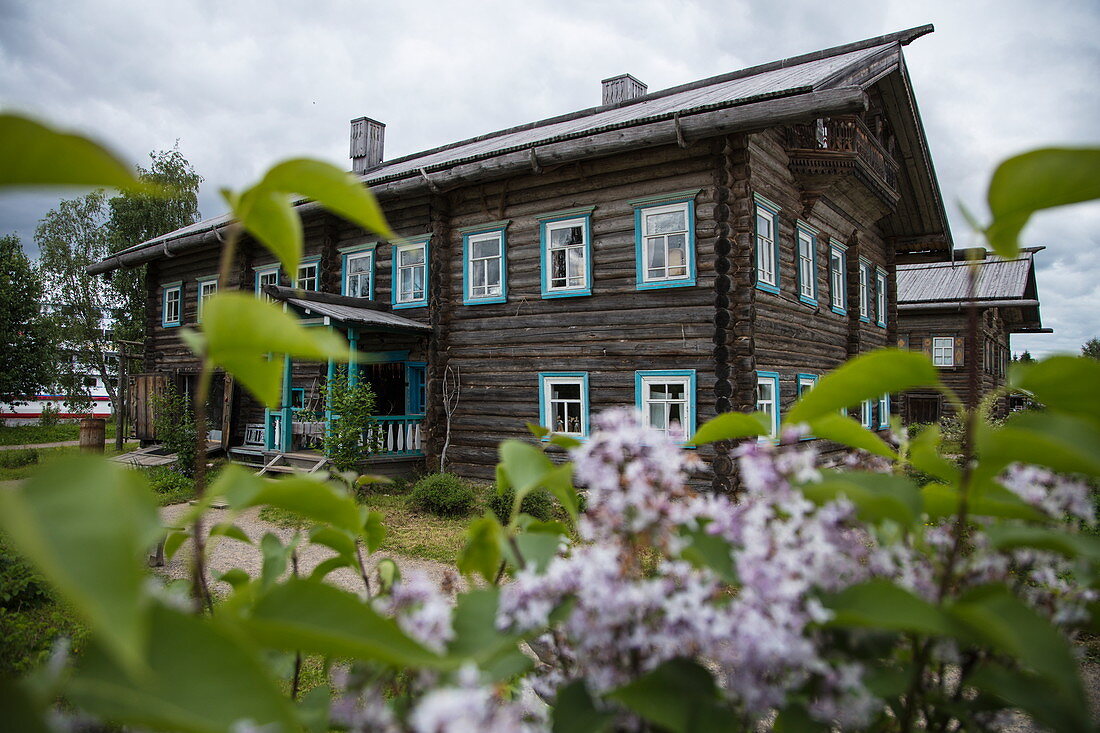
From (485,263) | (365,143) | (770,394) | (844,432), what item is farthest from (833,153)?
(365,143)

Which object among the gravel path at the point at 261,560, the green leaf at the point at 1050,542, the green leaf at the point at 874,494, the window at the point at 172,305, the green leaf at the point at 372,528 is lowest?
the gravel path at the point at 261,560

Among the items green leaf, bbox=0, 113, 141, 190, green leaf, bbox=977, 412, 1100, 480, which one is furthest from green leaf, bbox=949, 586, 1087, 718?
green leaf, bbox=0, 113, 141, 190

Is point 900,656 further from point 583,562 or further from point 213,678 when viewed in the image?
point 213,678

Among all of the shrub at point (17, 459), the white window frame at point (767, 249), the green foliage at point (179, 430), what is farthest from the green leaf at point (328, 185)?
the shrub at point (17, 459)

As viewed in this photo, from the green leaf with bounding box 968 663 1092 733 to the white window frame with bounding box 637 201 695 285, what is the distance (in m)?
9.61

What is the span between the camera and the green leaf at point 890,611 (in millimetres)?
595

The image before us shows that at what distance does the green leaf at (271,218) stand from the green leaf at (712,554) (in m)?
0.59

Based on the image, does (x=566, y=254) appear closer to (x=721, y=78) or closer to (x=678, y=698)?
(x=721, y=78)

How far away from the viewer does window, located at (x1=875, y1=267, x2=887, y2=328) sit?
16.5 metres

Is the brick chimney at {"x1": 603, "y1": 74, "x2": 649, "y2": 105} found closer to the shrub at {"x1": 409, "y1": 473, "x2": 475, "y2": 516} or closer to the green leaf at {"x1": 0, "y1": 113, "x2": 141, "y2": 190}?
the shrub at {"x1": 409, "y1": 473, "x2": 475, "y2": 516}

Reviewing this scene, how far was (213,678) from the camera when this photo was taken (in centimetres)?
49

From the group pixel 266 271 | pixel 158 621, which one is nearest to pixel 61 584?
pixel 158 621

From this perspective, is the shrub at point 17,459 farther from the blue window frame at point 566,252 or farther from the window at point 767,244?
the window at point 767,244

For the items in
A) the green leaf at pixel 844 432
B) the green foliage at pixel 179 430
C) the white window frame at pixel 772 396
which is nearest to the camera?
the green leaf at pixel 844 432
